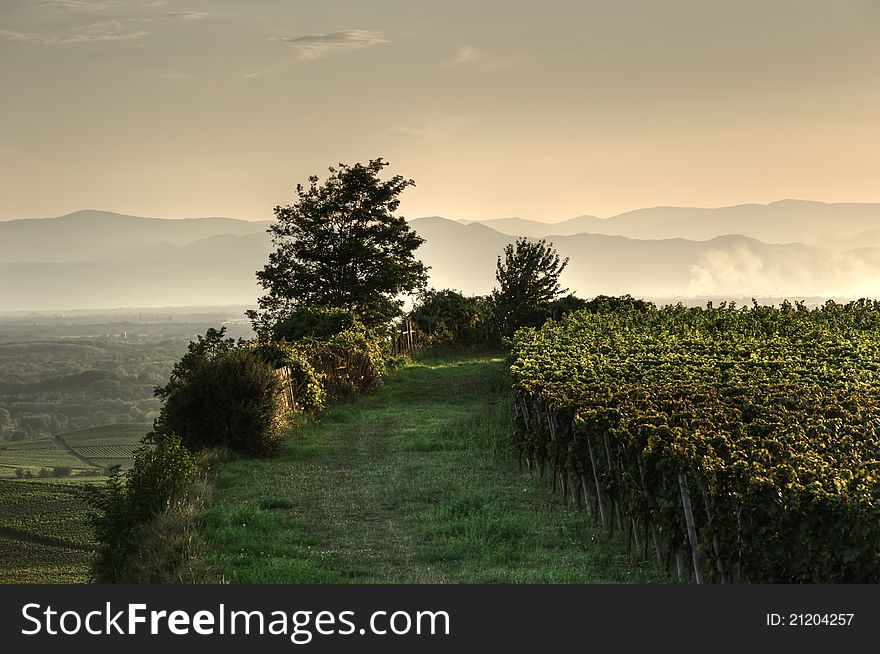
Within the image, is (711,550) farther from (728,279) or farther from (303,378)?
(728,279)

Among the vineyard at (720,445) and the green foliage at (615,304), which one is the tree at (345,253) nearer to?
the green foliage at (615,304)

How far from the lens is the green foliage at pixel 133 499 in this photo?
37.5ft

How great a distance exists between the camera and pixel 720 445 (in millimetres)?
9164

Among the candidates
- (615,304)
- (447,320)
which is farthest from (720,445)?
(447,320)

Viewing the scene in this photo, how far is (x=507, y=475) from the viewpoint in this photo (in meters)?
14.3

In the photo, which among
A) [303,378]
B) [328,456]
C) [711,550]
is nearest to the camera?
[711,550]

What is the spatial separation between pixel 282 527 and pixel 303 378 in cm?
888

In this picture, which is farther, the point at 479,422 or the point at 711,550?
the point at 479,422

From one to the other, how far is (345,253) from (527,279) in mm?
6741

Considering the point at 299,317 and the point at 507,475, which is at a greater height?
the point at 299,317

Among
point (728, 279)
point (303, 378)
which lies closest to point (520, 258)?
point (303, 378)

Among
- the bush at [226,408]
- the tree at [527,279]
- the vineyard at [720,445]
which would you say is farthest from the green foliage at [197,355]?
the tree at [527,279]

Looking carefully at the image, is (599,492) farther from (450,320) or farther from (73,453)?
(73,453)

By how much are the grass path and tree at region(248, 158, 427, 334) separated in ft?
49.8
